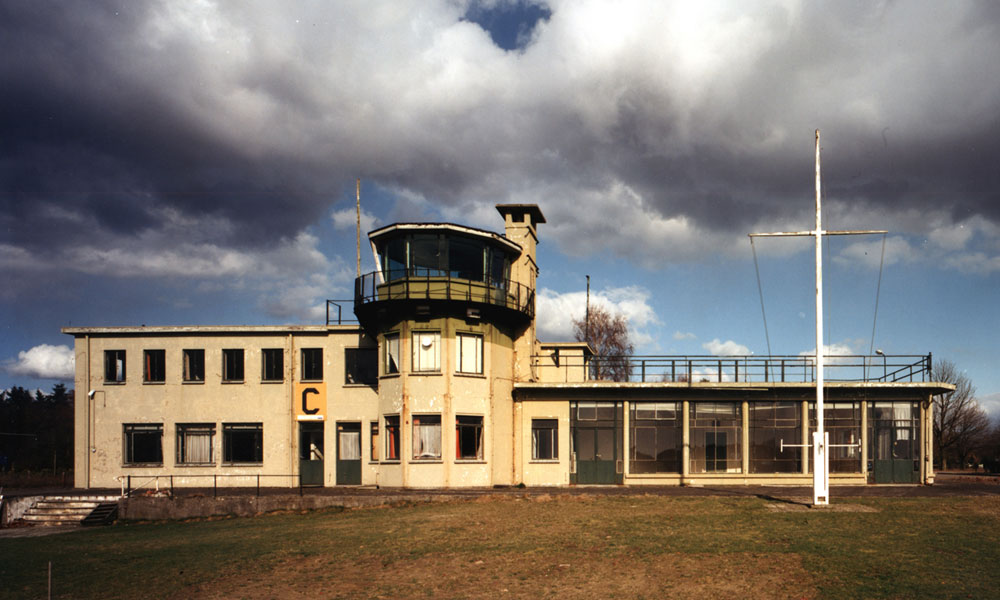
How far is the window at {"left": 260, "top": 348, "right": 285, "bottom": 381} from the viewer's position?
108 feet

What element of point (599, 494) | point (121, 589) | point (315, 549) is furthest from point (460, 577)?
point (599, 494)

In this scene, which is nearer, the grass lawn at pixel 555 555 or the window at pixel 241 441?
the grass lawn at pixel 555 555

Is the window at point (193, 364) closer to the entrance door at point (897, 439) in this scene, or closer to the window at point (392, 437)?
the window at point (392, 437)

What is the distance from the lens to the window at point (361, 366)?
1277 inches

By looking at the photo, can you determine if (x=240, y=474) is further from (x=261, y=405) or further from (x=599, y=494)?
(x=599, y=494)

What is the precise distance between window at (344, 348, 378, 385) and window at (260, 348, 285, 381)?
3066mm

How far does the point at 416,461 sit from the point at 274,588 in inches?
627

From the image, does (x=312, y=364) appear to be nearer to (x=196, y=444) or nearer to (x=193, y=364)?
(x=193, y=364)

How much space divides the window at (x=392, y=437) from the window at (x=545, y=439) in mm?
6278

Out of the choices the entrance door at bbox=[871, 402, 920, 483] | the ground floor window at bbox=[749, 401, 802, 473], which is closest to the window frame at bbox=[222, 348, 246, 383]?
the ground floor window at bbox=[749, 401, 802, 473]

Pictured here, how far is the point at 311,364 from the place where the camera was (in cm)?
3288

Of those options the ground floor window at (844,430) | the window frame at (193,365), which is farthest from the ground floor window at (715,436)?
the window frame at (193,365)

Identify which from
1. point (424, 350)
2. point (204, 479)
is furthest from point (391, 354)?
point (204, 479)

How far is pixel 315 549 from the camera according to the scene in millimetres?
16438
